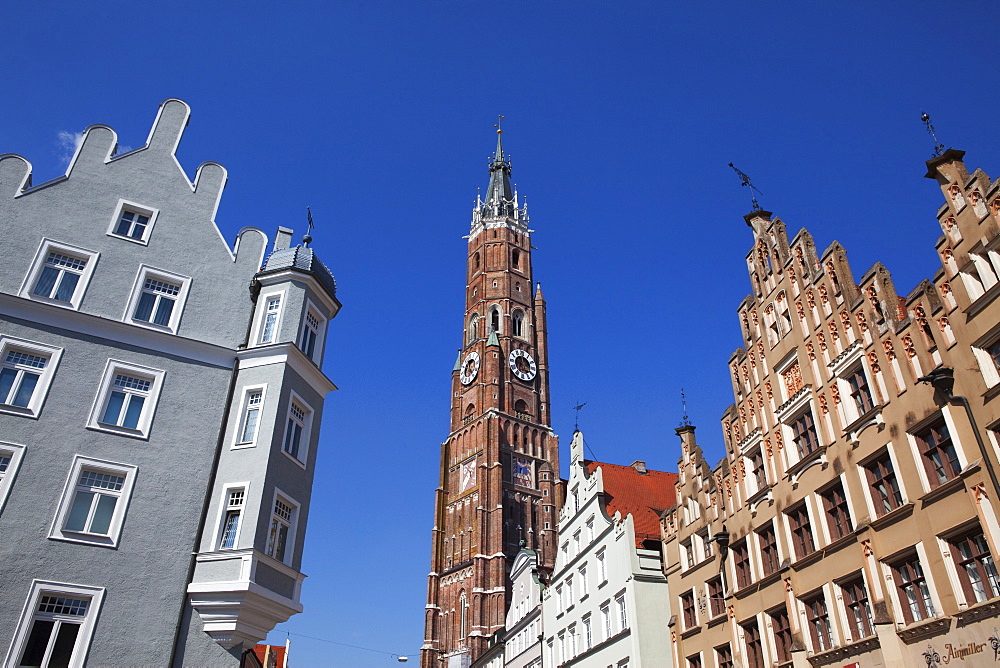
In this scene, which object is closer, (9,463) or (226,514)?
(9,463)

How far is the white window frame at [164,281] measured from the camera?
19.5 m

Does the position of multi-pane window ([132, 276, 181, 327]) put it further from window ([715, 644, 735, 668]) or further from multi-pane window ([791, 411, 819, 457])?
window ([715, 644, 735, 668])

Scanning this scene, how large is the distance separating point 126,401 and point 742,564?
62.8 feet

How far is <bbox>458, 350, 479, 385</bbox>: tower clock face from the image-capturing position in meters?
92.8

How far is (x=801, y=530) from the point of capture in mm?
20578

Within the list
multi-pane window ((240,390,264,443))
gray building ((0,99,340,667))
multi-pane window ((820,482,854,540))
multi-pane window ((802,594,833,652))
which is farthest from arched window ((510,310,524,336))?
multi-pane window ((802,594,833,652))

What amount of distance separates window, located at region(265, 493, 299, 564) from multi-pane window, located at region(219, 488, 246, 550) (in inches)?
30.9

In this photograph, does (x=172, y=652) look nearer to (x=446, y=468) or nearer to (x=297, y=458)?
(x=297, y=458)

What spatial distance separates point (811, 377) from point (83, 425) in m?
19.7

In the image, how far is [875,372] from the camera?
18422 millimetres

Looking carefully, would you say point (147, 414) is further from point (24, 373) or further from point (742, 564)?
point (742, 564)

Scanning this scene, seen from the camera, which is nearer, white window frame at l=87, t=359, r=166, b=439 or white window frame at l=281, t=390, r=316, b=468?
white window frame at l=87, t=359, r=166, b=439

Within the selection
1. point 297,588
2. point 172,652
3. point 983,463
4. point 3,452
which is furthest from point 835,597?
point 3,452

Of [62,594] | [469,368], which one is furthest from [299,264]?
[469,368]
